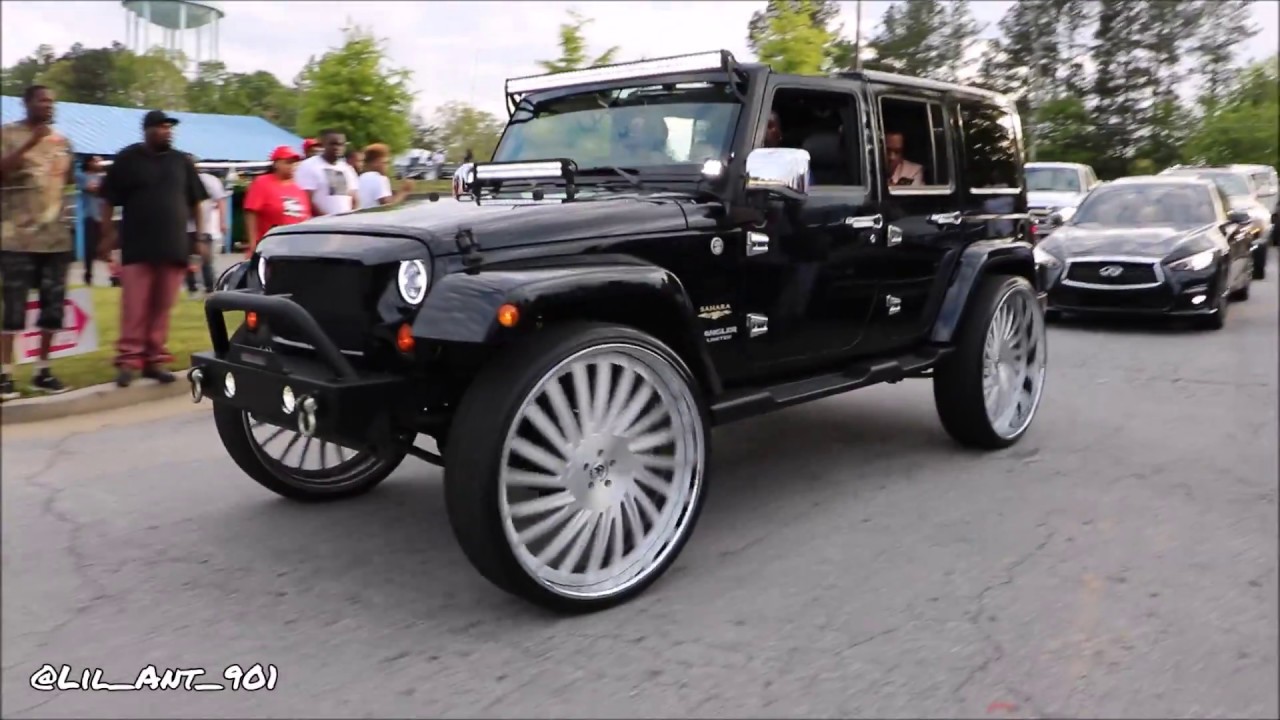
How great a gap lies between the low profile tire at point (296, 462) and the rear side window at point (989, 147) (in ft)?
11.5

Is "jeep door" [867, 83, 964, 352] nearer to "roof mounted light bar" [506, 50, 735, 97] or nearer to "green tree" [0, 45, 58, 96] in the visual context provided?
"roof mounted light bar" [506, 50, 735, 97]

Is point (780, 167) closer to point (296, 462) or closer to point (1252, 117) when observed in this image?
point (1252, 117)

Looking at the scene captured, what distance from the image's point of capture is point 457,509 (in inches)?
133

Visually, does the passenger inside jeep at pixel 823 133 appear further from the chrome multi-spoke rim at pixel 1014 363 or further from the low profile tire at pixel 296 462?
the low profile tire at pixel 296 462

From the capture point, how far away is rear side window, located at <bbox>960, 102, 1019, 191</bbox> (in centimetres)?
593

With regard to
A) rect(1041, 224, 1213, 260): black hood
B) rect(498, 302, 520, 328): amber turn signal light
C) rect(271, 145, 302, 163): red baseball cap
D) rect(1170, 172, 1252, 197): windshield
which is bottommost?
rect(498, 302, 520, 328): amber turn signal light

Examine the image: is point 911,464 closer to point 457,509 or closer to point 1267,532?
point 1267,532

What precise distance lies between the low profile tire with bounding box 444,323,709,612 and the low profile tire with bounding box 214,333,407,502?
1079 millimetres

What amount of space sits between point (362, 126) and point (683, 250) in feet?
42.8

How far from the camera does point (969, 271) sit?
5574 millimetres

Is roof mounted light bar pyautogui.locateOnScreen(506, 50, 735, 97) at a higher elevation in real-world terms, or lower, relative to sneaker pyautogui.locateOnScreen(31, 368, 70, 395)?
higher

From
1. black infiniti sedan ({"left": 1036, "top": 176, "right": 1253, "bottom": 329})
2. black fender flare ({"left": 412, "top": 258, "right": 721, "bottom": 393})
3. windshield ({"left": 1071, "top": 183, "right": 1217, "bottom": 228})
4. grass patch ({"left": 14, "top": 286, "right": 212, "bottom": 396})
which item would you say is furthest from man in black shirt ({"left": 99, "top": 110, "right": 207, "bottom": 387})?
windshield ({"left": 1071, "top": 183, "right": 1217, "bottom": 228})

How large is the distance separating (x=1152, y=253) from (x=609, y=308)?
864 centimetres

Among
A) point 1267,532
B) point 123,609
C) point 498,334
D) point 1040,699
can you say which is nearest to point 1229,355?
point 1267,532
